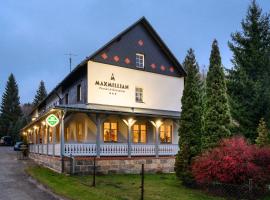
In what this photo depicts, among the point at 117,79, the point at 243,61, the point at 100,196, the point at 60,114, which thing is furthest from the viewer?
the point at 243,61

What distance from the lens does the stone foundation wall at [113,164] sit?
2050 cm

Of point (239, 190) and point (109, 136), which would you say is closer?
point (239, 190)

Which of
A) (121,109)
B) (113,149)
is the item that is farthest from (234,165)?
(121,109)

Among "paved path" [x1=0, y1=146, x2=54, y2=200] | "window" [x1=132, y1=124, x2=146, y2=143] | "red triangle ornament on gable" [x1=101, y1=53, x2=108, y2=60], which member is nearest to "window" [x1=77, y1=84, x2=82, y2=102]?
"red triangle ornament on gable" [x1=101, y1=53, x2=108, y2=60]

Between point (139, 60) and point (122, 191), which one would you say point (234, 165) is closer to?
point (122, 191)

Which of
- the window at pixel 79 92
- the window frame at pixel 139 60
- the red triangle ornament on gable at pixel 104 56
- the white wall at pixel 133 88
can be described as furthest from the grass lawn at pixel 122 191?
the window frame at pixel 139 60

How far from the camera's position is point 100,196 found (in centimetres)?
1247

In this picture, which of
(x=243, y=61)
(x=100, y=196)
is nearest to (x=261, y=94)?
(x=243, y=61)

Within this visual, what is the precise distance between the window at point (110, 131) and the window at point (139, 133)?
1.95m

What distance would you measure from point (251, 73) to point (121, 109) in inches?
489

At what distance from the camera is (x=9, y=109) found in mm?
86312

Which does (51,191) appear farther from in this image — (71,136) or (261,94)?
(261,94)

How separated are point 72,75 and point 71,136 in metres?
5.14

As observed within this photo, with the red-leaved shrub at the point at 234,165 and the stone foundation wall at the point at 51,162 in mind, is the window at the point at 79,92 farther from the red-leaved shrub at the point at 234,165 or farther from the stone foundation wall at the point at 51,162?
the red-leaved shrub at the point at 234,165
